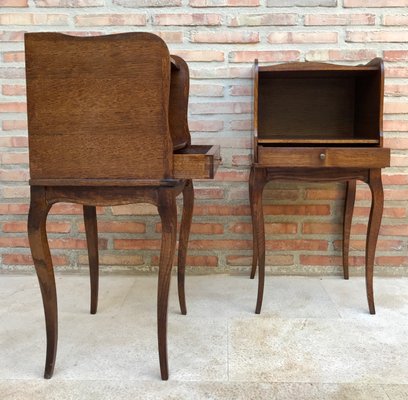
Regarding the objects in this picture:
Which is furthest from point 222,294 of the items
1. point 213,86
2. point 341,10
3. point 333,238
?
point 341,10

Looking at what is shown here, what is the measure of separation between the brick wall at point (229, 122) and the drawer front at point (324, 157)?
20.7 inches

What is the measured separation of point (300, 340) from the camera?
5.48 feet

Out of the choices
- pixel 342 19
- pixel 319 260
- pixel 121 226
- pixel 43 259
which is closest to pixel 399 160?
pixel 319 260

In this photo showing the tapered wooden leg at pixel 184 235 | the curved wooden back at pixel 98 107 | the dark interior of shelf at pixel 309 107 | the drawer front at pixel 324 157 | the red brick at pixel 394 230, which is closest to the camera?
the curved wooden back at pixel 98 107

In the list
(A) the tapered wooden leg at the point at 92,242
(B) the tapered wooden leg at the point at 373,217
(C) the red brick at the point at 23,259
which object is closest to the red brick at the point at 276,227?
(B) the tapered wooden leg at the point at 373,217

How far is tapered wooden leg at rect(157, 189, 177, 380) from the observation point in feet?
4.54

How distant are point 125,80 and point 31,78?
286 millimetres

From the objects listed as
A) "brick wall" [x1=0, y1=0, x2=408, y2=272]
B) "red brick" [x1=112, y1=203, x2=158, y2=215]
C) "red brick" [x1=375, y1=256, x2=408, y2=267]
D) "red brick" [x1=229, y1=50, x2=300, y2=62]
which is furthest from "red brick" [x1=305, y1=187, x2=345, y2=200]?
"red brick" [x1=112, y1=203, x2=158, y2=215]

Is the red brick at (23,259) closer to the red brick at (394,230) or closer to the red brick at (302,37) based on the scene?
the red brick at (302,37)

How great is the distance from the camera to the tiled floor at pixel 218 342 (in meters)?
1.36

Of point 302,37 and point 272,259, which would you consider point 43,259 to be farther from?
point 302,37

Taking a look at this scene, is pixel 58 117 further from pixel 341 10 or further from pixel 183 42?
pixel 341 10

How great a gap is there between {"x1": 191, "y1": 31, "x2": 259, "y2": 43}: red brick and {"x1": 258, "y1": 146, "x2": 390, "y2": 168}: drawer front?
0.74 meters

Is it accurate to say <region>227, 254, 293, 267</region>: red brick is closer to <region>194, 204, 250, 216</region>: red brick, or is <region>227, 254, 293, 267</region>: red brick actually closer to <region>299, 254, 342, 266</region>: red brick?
<region>299, 254, 342, 266</region>: red brick
